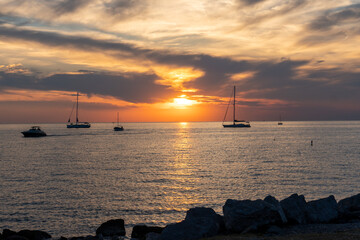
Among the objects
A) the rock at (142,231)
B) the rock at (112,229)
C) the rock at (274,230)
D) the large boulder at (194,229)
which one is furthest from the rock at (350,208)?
the rock at (112,229)

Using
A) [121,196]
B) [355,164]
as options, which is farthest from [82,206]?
[355,164]

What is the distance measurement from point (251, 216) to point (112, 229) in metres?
11.4

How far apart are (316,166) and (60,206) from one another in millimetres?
50876

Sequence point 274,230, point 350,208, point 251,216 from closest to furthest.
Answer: point 274,230
point 251,216
point 350,208

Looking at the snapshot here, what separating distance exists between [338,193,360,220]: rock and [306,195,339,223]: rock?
1.19 meters

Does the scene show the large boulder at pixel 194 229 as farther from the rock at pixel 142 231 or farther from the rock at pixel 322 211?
the rock at pixel 322 211

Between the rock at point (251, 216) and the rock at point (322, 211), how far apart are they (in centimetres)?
284

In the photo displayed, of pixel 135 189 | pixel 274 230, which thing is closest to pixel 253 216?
pixel 274 230

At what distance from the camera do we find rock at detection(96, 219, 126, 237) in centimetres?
2358

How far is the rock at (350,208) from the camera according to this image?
21356 millimetres

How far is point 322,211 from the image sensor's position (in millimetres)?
20172

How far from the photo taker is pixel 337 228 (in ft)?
56.9

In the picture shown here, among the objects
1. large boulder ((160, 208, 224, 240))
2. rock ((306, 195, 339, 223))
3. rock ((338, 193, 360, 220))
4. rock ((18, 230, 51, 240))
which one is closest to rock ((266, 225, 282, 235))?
large boulder ((160, 208, 224, 240))

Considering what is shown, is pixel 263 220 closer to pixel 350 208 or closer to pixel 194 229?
pixel 194 229
